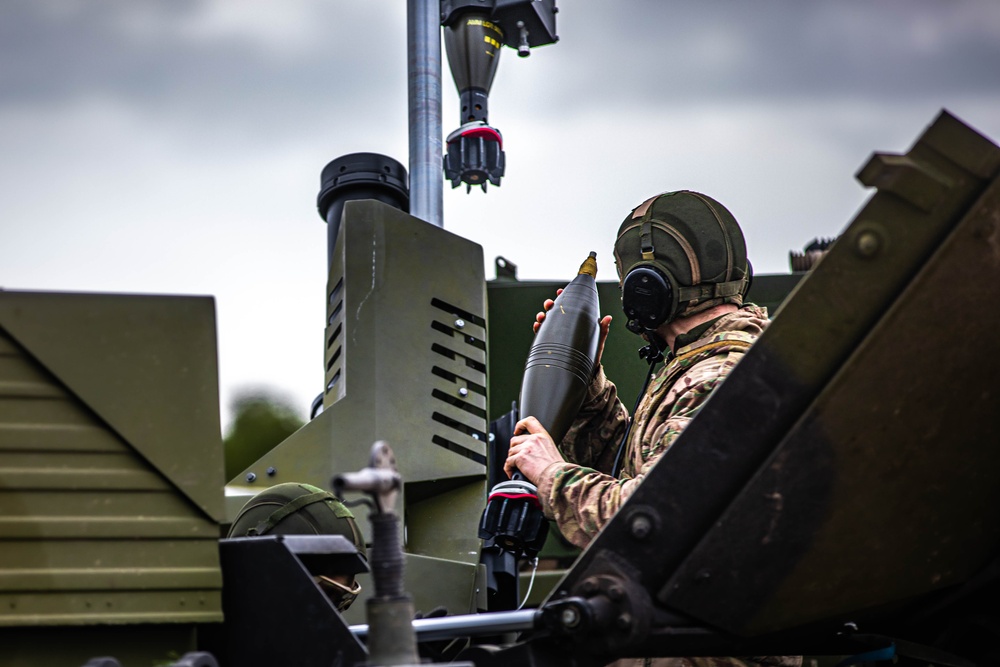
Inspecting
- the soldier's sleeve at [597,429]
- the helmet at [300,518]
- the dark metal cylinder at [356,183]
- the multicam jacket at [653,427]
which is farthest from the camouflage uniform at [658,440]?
the dark metal cylinder at [356,183]

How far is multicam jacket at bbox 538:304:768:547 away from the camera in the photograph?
3.07m

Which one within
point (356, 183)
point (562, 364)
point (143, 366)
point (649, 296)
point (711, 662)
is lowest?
point (711, 662)

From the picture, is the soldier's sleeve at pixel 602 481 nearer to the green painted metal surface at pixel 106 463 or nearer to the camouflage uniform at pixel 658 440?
the camouflage uniform at pixel 658 440

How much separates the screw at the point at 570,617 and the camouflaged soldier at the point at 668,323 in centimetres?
82

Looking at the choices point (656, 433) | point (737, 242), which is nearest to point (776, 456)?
point (656, 433)

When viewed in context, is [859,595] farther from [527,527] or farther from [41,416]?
[41,416]

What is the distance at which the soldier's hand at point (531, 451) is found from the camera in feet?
10.8

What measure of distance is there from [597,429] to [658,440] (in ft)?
2.43

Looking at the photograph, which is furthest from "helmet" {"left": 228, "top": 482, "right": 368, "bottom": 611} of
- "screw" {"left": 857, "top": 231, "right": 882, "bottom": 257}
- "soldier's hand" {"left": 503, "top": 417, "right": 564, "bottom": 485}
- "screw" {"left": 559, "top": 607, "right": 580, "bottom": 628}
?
"screw" {"left": 857, "top": 231, "right": 882, "bottom": 257}

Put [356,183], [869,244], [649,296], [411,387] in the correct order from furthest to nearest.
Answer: [356,183], [411,387], [649,296], [869,244]

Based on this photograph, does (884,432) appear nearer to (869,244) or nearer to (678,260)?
(869,244)

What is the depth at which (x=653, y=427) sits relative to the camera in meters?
3.29

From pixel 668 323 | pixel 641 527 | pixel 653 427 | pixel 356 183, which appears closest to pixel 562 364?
pixel 668 323

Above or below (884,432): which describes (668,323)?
above
